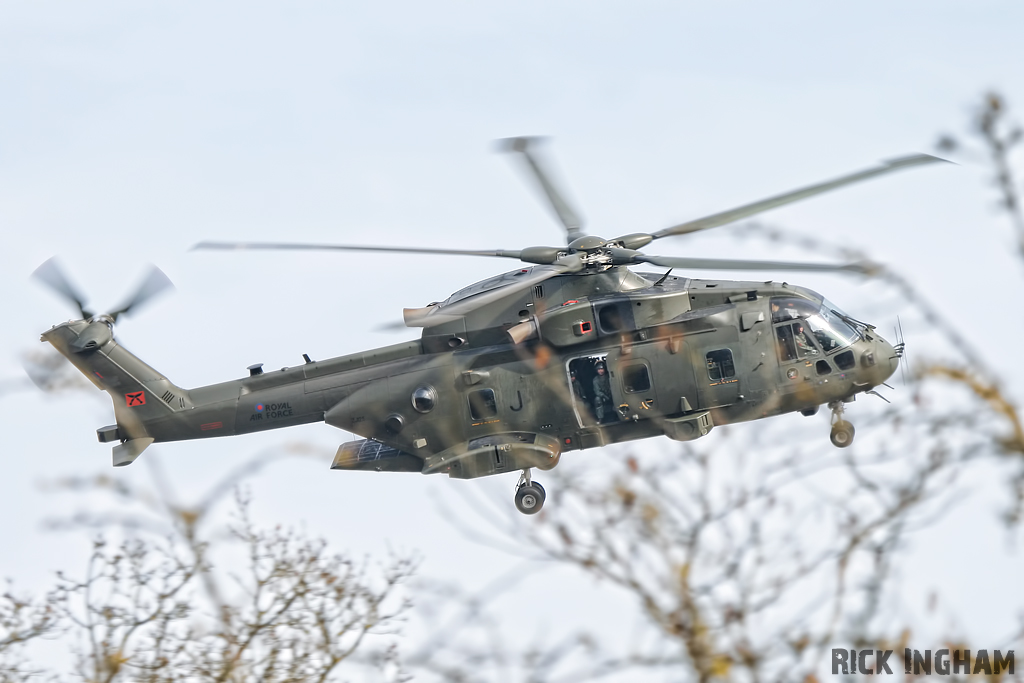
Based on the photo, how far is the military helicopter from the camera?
66.8 feet

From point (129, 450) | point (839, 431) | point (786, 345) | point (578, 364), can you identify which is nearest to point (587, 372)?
point (578, 364)

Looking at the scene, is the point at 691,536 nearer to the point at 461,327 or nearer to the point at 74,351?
the point at 461,327

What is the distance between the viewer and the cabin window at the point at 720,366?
20.5 metres

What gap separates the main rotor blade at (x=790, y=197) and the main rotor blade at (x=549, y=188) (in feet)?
5.06

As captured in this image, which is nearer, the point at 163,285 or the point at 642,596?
the point at 642,596

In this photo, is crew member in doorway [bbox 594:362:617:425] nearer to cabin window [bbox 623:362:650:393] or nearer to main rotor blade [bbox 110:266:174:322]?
cabin window [bbox 623:362:650:393]

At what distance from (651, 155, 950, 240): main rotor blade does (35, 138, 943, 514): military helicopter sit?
0.38 meters

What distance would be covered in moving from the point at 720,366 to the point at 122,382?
1167 centimetres

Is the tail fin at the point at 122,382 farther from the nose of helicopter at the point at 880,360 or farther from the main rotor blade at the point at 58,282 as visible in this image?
the nose of helicopter at the point at 880,360

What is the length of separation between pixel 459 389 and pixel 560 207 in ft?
12.1

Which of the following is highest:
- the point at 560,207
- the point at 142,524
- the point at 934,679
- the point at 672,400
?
the point at 560,207

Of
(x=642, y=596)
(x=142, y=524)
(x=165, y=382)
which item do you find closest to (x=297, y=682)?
(x=142, y=524)

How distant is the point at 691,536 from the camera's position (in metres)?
7.88

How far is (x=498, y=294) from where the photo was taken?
1988 centimetres
